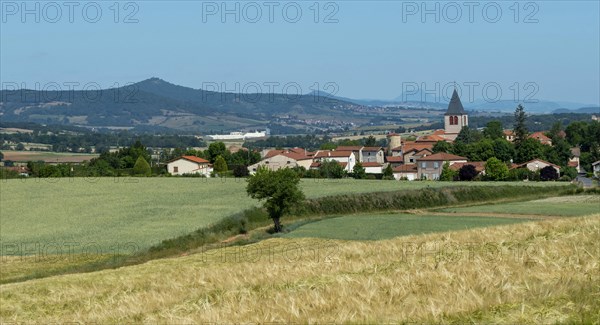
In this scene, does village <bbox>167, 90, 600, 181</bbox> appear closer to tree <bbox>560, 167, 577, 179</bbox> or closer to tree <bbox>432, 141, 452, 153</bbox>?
tree <bbox>560, 167, 577, 179</bbox>

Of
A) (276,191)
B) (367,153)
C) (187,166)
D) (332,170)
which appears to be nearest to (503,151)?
(332,170)

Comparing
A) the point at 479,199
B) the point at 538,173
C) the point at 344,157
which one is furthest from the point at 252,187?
the point at 344,157

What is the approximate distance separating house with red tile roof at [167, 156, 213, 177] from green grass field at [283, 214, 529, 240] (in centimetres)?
7826

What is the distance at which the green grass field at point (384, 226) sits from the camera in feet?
148

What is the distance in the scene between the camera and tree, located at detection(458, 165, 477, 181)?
120812 mm

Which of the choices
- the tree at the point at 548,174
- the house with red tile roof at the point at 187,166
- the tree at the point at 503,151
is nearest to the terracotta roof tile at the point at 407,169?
the tree at the point at 503,151

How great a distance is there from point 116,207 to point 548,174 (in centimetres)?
7690

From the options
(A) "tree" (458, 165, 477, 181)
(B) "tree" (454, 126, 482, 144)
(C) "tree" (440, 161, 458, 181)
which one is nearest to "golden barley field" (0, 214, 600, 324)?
(A) "tree" (458, 165, 477, 181)

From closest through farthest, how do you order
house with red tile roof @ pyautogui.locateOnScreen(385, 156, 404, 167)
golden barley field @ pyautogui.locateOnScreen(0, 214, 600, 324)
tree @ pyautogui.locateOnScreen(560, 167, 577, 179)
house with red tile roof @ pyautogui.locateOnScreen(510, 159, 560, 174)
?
golden barley field @ pyautogui.locateOnScreen(0, 214, 600, 324) < tree @ pyautogui.locateOnScreen(560, 167, 577, 179) < house with red tile roof @ pyautogui.locateOnScreen(510, 159, 560, 174) < house with red tile roof @ pyautogui.locateOnScreen(385, 156, 404, 167)

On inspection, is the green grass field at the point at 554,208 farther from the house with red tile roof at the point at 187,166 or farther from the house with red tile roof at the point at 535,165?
the house with red tile roof at the point at 187,166

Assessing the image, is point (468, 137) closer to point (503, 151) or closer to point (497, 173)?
point (503, 151)

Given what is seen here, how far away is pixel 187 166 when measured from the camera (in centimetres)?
13488

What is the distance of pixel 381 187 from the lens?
2992 inches

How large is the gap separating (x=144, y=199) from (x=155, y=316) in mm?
60360
